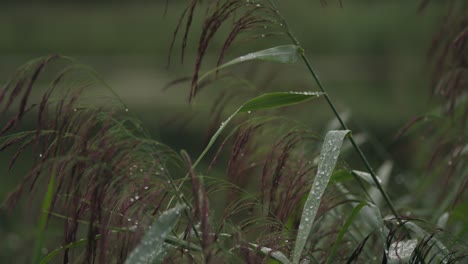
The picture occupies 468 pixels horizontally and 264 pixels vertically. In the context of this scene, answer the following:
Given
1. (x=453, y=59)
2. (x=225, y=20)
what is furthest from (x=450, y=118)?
(x=225, y=20)

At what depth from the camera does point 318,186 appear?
125 centimetres

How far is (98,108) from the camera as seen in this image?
128cm

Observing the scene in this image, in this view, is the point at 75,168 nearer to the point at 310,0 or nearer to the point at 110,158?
the point at 110,158

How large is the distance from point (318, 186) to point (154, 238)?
24cm

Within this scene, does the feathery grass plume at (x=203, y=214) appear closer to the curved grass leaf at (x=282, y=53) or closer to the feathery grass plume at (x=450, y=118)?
the curved grass leaf at (x=282, y=53)

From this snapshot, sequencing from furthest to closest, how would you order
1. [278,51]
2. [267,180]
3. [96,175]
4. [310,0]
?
1. [310,0]
2. [267,180]
3. [278,51]
4. [96,175]

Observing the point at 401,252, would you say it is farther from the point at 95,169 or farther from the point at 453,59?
the point at 453,59

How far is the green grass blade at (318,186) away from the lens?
A: 1175 mm

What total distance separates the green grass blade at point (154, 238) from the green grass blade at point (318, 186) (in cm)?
15

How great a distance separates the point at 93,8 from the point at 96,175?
400 inches

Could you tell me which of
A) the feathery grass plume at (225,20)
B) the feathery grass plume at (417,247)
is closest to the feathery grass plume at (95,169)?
the feathery grass plume at (225,20)

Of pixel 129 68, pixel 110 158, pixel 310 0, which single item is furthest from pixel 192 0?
pixel 310 0

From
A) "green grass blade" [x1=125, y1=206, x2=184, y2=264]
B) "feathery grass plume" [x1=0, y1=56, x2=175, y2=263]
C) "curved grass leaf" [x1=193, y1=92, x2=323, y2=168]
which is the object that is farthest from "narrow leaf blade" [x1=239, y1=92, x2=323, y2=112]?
"green grass blade" [x1=125, y1=206, x2=184, y2=264]

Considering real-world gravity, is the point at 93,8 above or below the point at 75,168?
below
